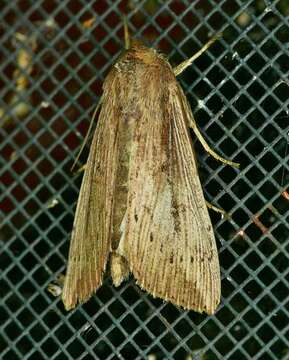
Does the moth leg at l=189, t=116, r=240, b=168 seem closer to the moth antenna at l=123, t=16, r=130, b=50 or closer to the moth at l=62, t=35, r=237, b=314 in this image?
the moth at l=62, t=35, r=237, b=314

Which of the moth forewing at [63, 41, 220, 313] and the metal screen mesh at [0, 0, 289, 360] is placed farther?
the metal screen mesh at [0, 0, 289, 360]

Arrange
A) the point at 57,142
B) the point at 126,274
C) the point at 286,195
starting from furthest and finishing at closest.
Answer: the point at 57,142
the point at 286,195
the point at 126,274

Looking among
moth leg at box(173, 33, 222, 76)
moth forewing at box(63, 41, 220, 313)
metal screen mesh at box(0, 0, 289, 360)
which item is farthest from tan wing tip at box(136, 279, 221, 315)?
moth leg at box(173, 33, 222, 76)

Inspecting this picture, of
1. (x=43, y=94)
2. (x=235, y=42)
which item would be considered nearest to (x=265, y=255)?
(x=235, y=42)

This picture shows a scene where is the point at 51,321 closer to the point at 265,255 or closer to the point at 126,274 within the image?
the point at 126,274

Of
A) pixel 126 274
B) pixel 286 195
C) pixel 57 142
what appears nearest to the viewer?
pixel 126 274

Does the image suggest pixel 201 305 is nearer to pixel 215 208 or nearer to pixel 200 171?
pixel 215 208

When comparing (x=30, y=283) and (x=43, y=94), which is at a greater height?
(x=43, y=94)
